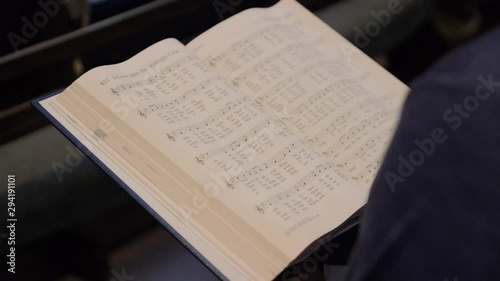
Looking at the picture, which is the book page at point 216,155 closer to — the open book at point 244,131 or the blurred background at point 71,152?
the open book at point 244,131

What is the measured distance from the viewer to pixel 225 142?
852 millimetres

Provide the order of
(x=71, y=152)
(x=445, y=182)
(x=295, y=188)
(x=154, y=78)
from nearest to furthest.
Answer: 1. (x=445, y=182)
2. (x=295, y=188)
3. (x=154, y=78)
4. (x=71, y=152)

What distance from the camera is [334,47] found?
1050 millimetres

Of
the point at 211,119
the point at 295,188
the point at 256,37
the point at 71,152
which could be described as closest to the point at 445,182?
the point at 295,188

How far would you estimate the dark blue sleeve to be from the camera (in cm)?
47

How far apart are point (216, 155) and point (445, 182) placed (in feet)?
1.29

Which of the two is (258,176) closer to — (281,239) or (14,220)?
(281,239)

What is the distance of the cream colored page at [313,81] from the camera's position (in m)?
0.91

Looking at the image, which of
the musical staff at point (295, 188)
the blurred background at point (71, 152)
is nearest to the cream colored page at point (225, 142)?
the musical staff at point (295, 188)

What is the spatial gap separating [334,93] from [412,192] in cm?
49

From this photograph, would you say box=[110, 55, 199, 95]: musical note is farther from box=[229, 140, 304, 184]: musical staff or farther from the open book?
box=[229, 140, 304, 184]: musical staff

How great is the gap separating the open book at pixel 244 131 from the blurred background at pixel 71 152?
24 centimetres

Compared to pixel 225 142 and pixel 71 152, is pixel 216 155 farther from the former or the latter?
pixel 71 152

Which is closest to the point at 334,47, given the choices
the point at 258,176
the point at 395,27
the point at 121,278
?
the point at 258,176
